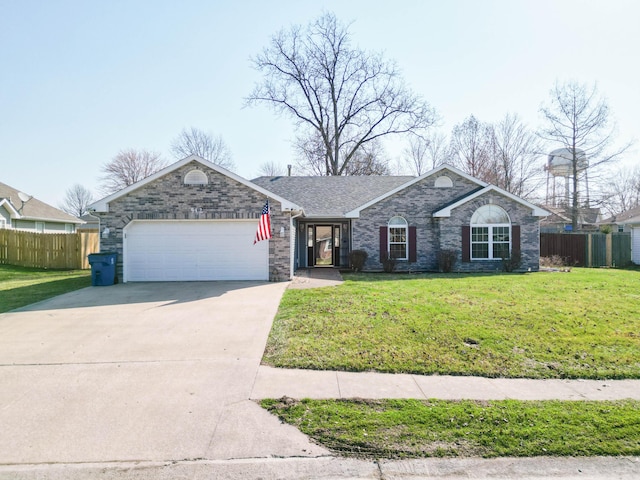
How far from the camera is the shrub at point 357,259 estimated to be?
16375mm

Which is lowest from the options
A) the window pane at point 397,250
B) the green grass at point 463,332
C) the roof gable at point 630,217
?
the green grass at point 463,332

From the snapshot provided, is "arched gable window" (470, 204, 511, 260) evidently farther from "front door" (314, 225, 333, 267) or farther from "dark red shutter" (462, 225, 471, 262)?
"front door" (314, 225, 333, 267)

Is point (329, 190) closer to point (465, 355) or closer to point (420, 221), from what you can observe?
point (420, 221)

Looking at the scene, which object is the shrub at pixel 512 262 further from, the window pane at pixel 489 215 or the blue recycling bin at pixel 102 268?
the blue recycling bin at pixel 102 268

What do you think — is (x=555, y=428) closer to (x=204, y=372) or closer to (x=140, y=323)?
(x=204, y=372)

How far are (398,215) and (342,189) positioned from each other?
13.5 feet

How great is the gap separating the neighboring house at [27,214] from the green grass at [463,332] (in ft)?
75.2

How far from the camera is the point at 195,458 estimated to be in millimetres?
3275

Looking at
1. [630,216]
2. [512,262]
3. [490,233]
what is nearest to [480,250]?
[490,233]

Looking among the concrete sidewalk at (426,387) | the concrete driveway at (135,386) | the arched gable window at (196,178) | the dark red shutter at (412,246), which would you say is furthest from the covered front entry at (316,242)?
the concrete sidewalk at (426,387)

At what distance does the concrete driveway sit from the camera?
136 inches

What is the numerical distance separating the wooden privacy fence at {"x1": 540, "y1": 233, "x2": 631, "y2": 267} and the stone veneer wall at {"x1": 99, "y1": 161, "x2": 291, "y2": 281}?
53.8 ft

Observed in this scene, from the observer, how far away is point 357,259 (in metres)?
16.4

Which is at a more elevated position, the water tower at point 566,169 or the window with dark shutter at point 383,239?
the water tower at point 566,169
